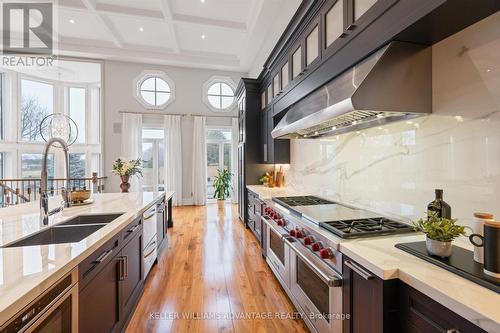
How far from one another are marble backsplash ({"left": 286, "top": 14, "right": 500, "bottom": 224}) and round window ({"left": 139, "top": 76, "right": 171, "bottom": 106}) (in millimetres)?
6407

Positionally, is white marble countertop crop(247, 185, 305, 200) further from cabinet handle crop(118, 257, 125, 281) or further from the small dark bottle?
the small dark bottle

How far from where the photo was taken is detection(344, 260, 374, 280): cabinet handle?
1.06 m

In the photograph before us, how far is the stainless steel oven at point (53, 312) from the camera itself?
2.54 ft

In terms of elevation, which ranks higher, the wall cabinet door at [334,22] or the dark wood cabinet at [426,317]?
the wall cabinet door at [334,22]

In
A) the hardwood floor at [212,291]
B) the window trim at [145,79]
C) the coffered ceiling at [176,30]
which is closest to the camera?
the hardwood floor at [212,291]

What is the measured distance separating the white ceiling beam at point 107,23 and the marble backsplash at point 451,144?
5.49m

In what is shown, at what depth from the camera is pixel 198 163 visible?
23.0 ft

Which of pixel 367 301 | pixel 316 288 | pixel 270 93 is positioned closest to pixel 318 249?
pixel 316 288

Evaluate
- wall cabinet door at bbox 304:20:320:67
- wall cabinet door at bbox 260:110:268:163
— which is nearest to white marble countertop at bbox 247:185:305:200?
wall cabinet door at bbox 260:110:268:163

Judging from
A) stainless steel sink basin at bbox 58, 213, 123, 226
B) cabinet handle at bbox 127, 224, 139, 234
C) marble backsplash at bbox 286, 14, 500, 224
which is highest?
marble backsplash at bbox 286, 14, 500, 224

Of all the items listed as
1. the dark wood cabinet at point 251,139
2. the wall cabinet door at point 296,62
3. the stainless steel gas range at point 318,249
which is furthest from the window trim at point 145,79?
the stainless steel gas range at point 318,249

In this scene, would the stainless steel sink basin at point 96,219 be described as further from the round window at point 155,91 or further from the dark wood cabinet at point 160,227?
the round window at point 155,91

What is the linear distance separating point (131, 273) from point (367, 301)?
6.15 ft

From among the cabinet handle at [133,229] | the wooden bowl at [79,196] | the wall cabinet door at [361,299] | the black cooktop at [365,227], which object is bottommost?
the wall cabinet door at [361,299]
